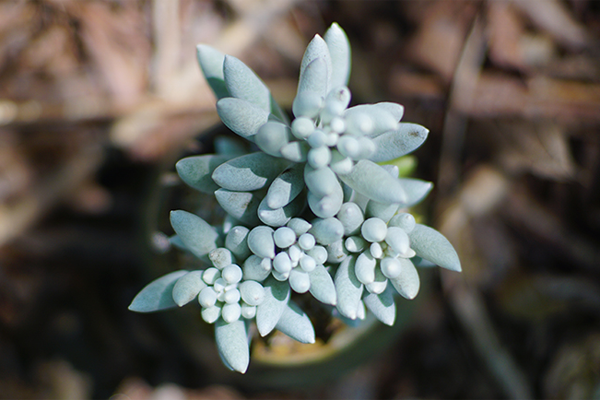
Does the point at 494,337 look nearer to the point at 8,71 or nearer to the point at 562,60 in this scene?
the point at 562,60

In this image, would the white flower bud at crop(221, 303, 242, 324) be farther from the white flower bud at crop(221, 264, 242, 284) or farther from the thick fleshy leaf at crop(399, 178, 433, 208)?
the thick fleshy leaf at crop(399, 178, 433, 208)

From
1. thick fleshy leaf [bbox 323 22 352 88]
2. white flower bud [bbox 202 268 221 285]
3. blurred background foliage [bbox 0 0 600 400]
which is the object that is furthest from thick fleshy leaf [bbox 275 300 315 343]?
blurred background foliage [bbox 0 0 600 400]

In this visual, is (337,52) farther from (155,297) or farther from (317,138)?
(155,297)

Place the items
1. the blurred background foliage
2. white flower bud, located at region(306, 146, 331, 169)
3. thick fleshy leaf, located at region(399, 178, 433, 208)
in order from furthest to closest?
the blurred background foliage, thick fleshy leaf, located at region(399, 178, 433, 208), white flower bud, located at region(306, 146, 331, 169)

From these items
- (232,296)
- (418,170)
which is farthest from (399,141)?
(418,170)

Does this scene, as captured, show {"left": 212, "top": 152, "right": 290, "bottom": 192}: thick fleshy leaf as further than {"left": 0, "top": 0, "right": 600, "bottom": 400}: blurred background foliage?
No

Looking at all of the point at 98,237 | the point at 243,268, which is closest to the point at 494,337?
the point at 243,268

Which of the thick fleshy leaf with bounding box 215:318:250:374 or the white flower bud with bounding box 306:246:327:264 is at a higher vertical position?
the white flower bud with bounding box 306:246:327:264
